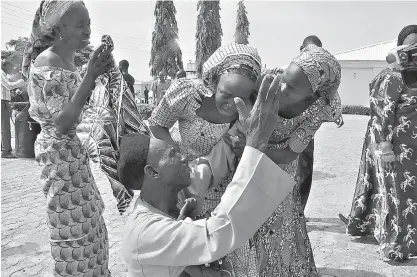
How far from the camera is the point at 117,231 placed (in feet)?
16.2

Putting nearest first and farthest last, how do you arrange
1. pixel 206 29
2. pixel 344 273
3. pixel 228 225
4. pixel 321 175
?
1. pixel 228 225
2. pixel 344 273
3. pixel 321 175
4. pixel 206 29

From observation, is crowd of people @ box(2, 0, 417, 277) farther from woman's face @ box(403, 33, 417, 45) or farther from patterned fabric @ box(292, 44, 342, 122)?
woman's face @ box(403, 33, 417, 45)

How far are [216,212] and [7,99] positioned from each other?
9.03m

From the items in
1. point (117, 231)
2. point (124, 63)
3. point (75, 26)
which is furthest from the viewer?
Answer: point (124, 63)

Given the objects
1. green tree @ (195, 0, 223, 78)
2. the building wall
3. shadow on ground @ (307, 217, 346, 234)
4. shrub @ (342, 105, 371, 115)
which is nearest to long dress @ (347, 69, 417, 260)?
shadow on ground @ (307, 217, 346, 234)

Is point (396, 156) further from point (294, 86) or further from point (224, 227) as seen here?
point (224, 227)

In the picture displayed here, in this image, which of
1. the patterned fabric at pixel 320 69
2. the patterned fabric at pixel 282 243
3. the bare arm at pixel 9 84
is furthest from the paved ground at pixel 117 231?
the patterned fabric at pixel 320 69

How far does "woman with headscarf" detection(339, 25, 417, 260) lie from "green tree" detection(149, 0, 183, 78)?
124 feet

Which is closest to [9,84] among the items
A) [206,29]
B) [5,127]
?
[5,127]

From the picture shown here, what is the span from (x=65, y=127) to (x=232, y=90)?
106 centimetres

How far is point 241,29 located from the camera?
50062 mm

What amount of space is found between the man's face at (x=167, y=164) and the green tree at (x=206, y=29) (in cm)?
3770

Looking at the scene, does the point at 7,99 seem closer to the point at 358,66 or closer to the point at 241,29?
the point at 358,66

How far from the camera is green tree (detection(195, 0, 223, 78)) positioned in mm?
38844
